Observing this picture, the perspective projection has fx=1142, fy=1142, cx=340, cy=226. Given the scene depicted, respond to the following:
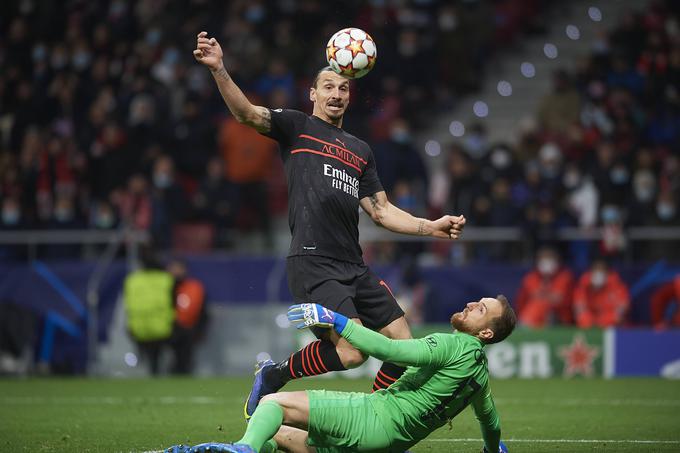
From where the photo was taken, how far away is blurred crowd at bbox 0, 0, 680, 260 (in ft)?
56.4

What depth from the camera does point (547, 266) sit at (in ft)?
52.4

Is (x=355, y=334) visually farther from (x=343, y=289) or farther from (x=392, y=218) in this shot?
(x=392, y=218)

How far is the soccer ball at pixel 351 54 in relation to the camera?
8055 millimetres

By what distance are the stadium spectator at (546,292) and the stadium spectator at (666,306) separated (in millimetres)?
1162

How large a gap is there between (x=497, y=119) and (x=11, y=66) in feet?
30.9

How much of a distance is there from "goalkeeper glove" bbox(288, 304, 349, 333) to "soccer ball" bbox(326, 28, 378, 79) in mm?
2146

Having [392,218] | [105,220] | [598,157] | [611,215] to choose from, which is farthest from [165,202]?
[392,218]

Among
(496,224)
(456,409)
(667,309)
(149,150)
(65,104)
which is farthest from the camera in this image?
(65,104)

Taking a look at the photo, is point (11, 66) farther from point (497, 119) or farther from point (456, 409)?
point (456, 409)

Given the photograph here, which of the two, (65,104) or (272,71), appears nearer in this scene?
(272,71)

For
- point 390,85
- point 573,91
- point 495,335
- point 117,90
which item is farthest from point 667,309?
point 117,90

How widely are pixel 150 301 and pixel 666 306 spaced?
23.8 ft

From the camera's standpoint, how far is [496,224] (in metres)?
16.8

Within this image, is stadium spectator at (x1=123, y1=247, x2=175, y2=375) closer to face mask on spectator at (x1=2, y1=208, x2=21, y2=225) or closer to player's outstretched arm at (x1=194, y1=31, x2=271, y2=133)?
face mask on spectator at (x1=2, y1=208, x2=21, y2=225)
